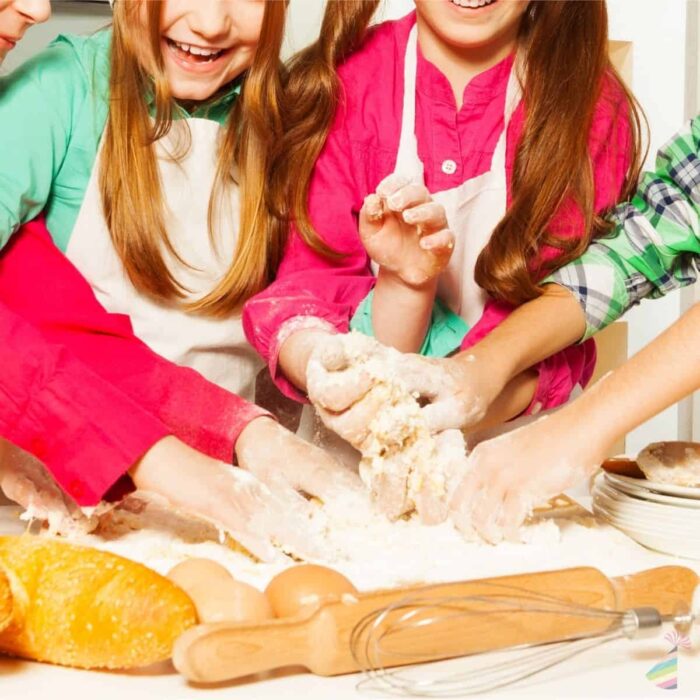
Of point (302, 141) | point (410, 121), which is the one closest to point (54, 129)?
point (302, 141)

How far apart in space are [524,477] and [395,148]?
0.35 m

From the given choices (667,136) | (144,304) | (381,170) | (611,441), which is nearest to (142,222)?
(144,304)

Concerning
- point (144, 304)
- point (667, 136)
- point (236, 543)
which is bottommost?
point (236, 543)

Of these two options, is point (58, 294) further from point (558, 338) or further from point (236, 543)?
point (558, 338)

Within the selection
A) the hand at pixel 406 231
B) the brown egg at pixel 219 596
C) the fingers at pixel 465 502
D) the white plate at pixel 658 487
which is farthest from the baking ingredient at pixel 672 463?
the brown egg at pixel 219 596

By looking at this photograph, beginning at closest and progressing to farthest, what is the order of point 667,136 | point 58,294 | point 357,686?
point 357,686 < point 58,294 < point 667,136

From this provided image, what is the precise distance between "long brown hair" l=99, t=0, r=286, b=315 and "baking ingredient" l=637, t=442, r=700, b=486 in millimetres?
379

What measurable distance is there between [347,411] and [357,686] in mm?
257

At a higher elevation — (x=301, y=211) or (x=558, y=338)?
(x=301, y=211)

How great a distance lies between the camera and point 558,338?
2.98 feet

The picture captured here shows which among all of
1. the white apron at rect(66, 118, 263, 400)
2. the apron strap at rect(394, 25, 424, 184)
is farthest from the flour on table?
the apron strap at rect(394, 25, 424, 184)

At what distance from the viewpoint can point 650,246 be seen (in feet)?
2.99

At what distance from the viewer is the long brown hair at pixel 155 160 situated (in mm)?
869

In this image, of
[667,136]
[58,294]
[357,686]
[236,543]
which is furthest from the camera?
[667,136]
